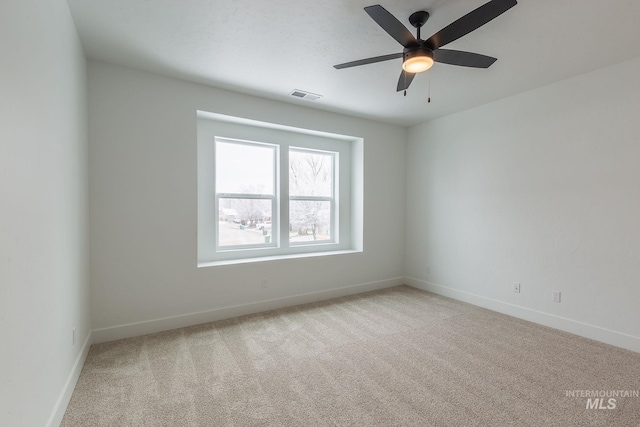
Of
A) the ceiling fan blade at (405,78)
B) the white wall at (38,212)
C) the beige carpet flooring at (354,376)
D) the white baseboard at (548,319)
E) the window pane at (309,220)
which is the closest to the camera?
the white wall at (38,212)

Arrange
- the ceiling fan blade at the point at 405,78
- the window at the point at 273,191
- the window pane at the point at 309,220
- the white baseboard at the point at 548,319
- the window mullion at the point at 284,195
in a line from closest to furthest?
the ceiling fan blade at the point at 405,78 < the white baseboard at the point at 548,319 < the window at the point at 273,191 < the window mullion at the point at 284,195 < the window pane at the point at 309,220

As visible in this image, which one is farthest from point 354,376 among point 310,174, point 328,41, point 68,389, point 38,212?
point 310,174

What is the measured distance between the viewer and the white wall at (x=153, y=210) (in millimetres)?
2889

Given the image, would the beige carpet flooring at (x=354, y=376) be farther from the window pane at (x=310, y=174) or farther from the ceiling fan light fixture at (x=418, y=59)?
the ceiling fan light fixture at (x=418, y=59)

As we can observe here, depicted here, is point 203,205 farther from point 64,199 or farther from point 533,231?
point 533,231

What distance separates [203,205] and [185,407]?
232cm

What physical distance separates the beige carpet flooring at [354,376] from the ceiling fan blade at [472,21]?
2.44 metres

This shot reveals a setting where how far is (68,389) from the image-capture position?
2021 mm

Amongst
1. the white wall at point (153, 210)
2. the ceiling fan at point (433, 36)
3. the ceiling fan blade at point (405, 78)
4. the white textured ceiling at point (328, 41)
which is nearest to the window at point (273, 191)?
the white wall at point (153, 210)

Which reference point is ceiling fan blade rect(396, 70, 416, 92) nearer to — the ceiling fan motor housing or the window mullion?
the ceiling fan motor housing

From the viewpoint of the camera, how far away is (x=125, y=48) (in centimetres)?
262

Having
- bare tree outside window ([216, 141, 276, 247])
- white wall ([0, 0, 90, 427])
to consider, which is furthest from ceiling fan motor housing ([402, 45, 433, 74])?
bare tree outside window ([216, 141, 276, 247])

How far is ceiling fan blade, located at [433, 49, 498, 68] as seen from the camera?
2.13m

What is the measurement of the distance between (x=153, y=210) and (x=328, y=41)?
2403mm
